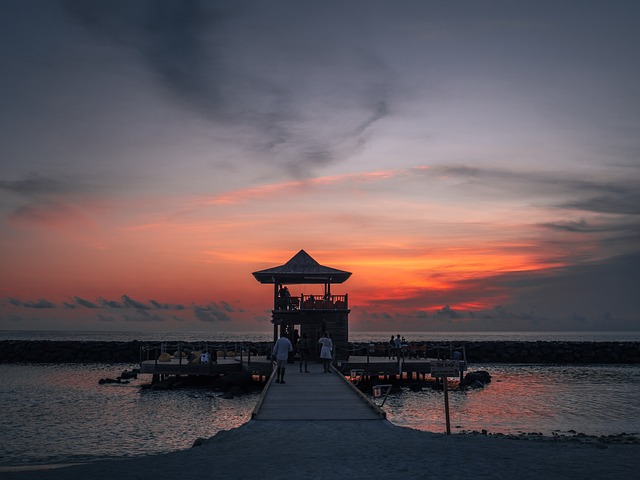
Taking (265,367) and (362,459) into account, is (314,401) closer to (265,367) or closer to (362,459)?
(362,459)

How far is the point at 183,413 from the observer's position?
28000 millimetres

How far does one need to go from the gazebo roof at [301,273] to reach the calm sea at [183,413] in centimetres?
687

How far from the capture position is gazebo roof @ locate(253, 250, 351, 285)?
1293 inches

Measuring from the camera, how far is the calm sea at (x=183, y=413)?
2105cm

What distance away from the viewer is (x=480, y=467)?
11.1m

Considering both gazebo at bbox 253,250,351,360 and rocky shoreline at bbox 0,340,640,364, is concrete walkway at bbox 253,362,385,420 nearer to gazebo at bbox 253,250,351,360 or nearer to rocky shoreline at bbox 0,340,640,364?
gazebo at bbox 253,250,351,360

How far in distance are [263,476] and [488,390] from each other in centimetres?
3080

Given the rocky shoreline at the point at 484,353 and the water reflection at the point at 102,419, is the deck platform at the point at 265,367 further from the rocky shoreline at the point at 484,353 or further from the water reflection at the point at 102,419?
the rocky shoreline at the point at 484,353

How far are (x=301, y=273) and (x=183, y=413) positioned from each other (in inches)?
380

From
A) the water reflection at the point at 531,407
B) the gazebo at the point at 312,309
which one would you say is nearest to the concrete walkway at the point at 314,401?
the water reflection at the point at 531,407

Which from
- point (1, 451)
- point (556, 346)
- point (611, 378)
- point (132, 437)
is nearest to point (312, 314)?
point (132, 437)

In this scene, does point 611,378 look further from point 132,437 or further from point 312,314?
point 132,437

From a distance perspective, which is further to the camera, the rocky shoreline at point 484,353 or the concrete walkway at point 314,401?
the rocky shoreline at point 484,353

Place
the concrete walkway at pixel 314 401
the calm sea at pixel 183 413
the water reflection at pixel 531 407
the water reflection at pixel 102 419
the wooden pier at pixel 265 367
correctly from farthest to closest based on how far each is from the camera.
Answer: the wooden pier at pixel 265 367 → the water reflection at pixel 531 407 → the calm sea at pixel 183 413 → the water reflection at pixel 102 419 → the concrete walkway at pixel 314 401
